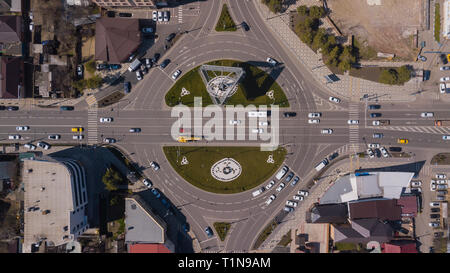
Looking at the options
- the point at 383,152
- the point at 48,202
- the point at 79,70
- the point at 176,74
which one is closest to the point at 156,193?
the point at 48,202

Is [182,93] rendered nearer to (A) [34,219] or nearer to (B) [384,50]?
(A) [34,219]

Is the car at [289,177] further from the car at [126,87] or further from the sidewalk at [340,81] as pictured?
the car at [126,87]

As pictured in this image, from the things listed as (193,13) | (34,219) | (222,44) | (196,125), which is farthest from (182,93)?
(34,219)

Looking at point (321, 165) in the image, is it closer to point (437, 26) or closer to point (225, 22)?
point (225, 22)

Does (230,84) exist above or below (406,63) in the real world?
below

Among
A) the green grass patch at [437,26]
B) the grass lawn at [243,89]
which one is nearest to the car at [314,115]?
the grass lawn at [243,89]
